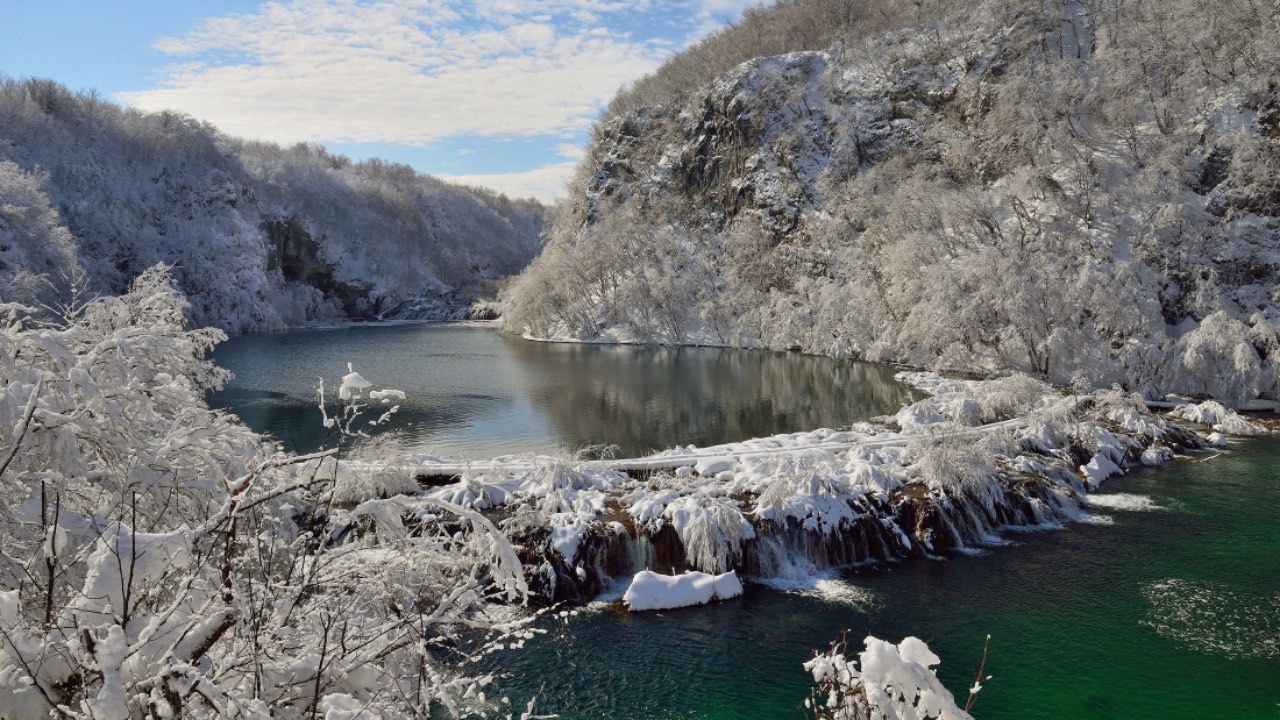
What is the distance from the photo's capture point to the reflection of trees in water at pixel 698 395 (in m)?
31.3

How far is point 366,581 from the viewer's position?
5.00m

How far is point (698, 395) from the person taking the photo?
40.3 metres

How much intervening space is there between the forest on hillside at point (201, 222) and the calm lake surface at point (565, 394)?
16.4m

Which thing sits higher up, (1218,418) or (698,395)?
(1218,418)

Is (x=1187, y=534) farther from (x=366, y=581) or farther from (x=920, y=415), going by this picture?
(x=366, y=581)

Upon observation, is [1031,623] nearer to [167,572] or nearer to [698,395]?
[167,572]

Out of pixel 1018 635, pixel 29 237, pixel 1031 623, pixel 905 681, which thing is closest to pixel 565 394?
pixel 1031 623

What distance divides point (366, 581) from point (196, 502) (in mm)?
1897

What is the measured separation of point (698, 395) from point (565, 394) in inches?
280

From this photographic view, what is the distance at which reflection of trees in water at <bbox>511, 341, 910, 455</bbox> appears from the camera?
1231 inches

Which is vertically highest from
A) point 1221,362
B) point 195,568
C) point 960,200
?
point 960,200

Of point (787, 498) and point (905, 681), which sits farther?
point (787, 498)

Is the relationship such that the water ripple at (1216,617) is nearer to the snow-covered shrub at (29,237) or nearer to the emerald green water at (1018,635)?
the emerald green water at (1018,635)

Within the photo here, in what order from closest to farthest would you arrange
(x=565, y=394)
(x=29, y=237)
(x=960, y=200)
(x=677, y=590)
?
(x=677, y=590), (x=565, y=394), (x=29, y=237), (x=960, y=200)
